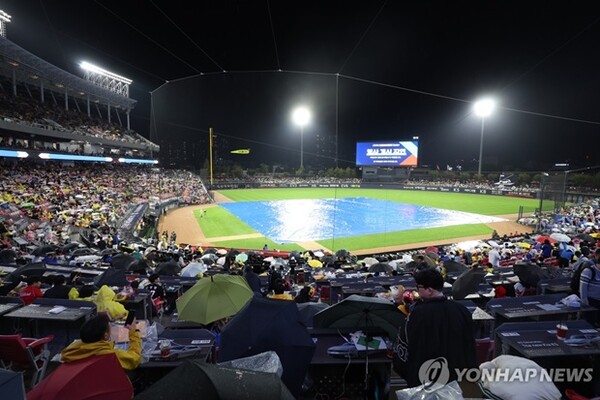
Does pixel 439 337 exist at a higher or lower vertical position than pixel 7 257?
higher

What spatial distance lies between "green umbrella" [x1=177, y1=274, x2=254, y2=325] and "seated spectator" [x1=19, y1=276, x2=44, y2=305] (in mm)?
3496

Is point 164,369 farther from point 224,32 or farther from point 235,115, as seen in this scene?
point 235,115

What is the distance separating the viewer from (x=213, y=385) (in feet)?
5.35

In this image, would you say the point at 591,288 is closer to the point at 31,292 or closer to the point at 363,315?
the point at 363,315

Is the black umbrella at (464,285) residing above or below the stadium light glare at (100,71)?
below

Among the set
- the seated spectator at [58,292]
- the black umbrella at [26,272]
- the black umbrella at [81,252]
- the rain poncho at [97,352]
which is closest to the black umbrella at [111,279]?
the seated spectator at [58,292]

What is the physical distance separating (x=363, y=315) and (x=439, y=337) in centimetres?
110

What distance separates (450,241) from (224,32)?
21340 mm

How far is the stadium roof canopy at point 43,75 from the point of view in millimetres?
32372

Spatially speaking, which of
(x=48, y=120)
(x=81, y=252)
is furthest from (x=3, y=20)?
(x=81, y=252)

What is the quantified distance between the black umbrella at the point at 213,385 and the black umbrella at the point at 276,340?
1.28 meters

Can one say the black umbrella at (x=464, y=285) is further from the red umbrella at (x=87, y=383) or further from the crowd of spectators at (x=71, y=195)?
the crowd of spectators at (x=71, y=195)

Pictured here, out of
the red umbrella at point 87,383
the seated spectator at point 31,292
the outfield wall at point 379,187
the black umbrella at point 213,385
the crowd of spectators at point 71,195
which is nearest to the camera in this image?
the black umbrella at point 213,385

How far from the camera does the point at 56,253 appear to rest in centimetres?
1409
